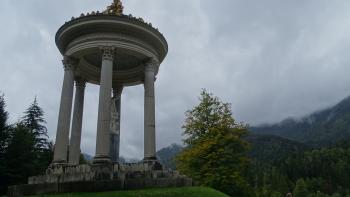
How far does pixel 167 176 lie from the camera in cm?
1962

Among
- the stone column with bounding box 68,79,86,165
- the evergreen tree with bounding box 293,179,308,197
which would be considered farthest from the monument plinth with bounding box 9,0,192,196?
the evergreen tree with bounding box 293,179,308,197

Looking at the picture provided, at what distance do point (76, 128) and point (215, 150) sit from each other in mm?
16203

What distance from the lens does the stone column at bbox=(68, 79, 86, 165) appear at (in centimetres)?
2477

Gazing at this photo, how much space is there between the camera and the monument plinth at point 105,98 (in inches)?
728

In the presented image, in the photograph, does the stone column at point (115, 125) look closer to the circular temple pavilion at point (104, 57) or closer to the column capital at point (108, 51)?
the circular temple pavilion at point (104, 57)

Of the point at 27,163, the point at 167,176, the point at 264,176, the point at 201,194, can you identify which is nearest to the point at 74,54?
the point at 167,176

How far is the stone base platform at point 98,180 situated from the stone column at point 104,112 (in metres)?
0.81

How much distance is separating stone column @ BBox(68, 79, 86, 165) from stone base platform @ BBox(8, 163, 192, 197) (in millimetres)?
4499

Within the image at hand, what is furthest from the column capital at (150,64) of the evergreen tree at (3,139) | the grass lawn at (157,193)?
the evergreen tree at (3,139)

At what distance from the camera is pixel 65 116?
22.0 meters

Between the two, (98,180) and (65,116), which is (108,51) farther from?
(98,180)

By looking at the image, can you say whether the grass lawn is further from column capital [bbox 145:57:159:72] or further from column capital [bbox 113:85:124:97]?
column capital [bbox 113:85:124:97]

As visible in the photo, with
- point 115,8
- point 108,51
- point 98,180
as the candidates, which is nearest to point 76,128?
point 108,51

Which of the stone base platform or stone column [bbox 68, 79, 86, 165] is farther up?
stone column [bbox 68, 79, 86, 165]
